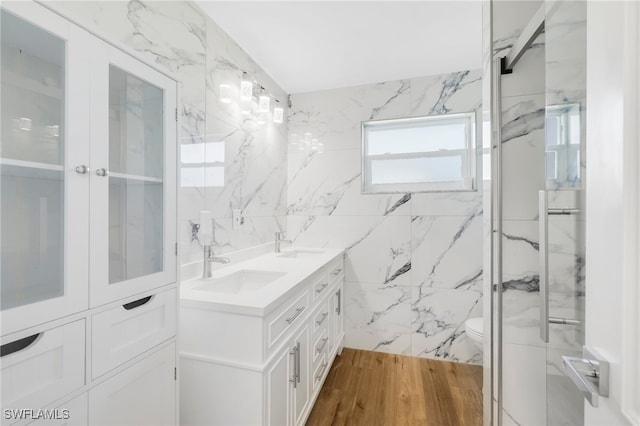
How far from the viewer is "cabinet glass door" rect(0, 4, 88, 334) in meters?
0.63

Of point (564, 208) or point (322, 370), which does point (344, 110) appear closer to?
point (564, 208)

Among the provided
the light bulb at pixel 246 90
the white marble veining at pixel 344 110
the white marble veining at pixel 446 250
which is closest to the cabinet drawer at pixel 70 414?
the light bulb at pixel 246 90

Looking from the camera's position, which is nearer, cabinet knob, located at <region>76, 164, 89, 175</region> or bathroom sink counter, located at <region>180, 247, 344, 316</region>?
cabinet knob, located at <region>76, 164, 89, 175</region>

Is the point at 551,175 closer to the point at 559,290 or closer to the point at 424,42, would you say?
the point at 559,290

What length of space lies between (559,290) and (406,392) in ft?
4.98

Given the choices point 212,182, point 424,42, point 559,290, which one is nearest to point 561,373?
point 559,290

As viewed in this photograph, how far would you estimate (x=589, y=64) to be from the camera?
58 centimetres

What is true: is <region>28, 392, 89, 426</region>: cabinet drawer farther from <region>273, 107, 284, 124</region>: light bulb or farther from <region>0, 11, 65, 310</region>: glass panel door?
<region>273, 107, 284, 124</region>: light bulb

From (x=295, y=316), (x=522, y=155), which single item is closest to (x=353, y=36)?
(x=522, y=155)

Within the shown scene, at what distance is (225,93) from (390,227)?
5.75 ft

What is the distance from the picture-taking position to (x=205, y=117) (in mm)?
1717

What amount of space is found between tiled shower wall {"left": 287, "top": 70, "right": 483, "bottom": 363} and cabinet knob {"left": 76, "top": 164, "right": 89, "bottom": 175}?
209 cm

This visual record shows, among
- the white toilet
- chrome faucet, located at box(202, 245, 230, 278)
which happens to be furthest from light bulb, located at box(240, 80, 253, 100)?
the white toilet

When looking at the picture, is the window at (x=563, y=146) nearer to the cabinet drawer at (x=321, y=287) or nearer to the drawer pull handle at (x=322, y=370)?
the cabinet drawer at (x=321, y=287)
